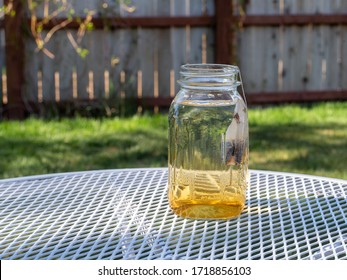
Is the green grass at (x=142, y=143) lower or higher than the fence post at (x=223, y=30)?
lower

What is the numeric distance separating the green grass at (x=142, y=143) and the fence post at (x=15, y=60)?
1.12 ft

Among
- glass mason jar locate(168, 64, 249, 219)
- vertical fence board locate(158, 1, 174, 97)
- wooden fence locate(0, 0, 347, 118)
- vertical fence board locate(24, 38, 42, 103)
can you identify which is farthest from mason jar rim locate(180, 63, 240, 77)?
vertical fence board locate(158, 1, 174, 97)

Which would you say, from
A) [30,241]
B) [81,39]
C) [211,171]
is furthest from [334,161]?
[30,241]

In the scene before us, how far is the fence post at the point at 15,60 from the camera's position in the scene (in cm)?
543

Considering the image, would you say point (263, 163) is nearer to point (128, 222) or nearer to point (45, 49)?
point (45, 49)

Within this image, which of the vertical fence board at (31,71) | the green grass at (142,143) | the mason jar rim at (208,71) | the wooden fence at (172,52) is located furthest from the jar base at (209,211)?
the vertical fence board at (31,71)

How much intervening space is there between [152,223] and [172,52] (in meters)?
4.72

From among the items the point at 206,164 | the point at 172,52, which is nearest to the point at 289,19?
the point at 172,52

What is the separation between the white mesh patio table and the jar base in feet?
0.05

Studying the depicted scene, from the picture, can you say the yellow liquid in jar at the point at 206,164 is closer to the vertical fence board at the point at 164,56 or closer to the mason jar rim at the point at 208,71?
the mason jar rim at the point at 208,71

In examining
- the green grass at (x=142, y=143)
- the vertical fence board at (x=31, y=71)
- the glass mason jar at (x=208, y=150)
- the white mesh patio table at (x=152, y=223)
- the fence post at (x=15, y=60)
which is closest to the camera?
the white mesh patio table at (x=152, y=223)

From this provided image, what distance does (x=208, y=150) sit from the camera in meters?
1.30
